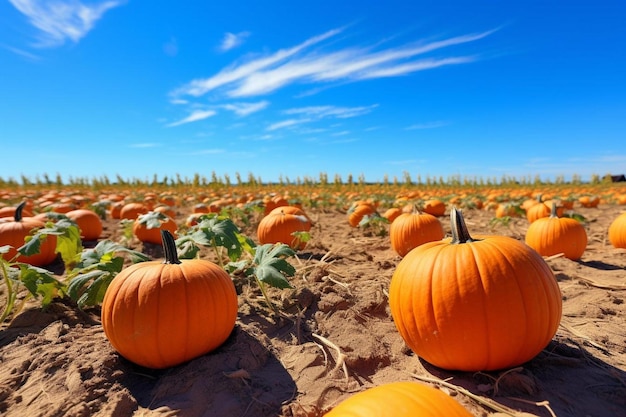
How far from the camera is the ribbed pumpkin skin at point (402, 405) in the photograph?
3.57 feet

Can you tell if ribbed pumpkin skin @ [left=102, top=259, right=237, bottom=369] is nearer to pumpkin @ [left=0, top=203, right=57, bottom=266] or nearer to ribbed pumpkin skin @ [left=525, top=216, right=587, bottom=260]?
pumpkin @ [left=0, top=203, right=57, bottom=266]

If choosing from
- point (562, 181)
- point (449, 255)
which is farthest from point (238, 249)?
point (562, 181)

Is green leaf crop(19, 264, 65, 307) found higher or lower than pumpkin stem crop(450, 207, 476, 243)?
lower

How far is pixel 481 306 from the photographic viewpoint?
1.84 meters

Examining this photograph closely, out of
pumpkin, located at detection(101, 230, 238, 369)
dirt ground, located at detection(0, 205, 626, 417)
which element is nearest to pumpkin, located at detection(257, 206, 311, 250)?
dirt ground, located at detection(0, 205, 626, 417)

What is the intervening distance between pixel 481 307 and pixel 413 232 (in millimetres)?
2757

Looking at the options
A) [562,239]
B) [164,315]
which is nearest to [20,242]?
[164,315]

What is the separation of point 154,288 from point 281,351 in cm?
89

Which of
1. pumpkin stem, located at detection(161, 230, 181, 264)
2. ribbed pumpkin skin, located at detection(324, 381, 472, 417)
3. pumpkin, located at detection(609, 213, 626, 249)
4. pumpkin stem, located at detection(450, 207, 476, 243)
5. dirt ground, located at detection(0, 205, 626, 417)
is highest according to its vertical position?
pumpkin stem, located at detection(450, 207, 476, 243)

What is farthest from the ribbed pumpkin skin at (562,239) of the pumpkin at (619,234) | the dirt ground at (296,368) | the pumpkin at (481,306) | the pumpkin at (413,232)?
the pumpkin at (481,306)

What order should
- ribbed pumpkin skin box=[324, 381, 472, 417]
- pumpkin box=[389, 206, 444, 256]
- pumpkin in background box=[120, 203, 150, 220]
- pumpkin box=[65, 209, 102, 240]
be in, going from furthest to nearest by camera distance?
pumpkin in background box=[120, 203, 150, 220] < pumpkin box=[65, 209, 102, 240] < pumpkin box=[389, 206, 444, 256] < ribbed pumpkin skin box=[324, 381, 472, 417]

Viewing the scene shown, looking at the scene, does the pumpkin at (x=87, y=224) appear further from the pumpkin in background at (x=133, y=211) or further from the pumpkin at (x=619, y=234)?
the pumpkin at (x=619, y=234)

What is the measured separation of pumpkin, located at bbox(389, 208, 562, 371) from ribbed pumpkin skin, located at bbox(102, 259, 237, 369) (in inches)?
46.4

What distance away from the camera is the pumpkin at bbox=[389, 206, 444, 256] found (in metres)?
4.54
